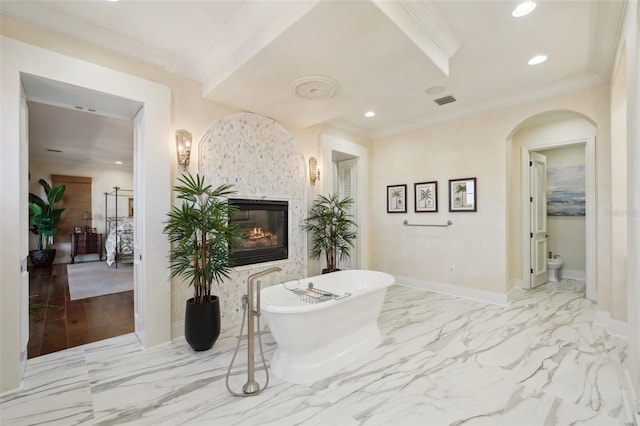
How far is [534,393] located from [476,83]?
332 cm

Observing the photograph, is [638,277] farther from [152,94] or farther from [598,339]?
[152,94]

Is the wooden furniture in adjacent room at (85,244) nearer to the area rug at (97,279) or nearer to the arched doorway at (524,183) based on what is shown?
the area rug at (97,279)

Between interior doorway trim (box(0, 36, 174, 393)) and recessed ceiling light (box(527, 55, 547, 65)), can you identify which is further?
recessed ceiling light (box(527, 55, 547, 65))

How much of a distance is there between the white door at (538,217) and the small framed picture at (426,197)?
1633mm

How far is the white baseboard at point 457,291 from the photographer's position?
12.9ft

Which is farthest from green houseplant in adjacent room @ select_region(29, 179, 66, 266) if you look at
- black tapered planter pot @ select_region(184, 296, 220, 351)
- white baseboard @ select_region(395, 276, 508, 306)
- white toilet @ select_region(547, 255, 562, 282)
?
white toilet @ select_region(547, 255, 562, 282)

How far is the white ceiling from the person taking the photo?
2094mm

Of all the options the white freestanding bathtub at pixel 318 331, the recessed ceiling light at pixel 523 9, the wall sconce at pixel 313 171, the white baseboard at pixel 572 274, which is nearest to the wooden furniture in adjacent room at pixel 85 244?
the wall sconce at pixel 313 171

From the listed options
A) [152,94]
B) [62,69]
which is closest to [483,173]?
[152,94]

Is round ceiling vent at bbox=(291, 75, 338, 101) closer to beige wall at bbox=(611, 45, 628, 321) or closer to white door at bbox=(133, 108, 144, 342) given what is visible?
white door at bbox=(133, 108, 144, 342)

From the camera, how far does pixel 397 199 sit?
5.05 metres

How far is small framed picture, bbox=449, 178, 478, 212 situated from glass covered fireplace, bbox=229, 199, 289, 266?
2640mm

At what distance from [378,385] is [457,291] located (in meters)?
2.81

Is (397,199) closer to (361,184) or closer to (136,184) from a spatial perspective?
(361,184)
